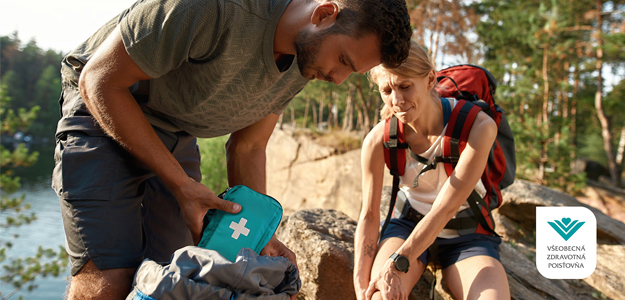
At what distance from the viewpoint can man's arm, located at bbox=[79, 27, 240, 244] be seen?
4.86ft

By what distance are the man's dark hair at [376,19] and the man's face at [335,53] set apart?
0.03 metres

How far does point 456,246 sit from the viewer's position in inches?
92.0

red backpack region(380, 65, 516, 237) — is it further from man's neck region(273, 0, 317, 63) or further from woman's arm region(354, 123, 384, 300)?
man's neck region(273, 0, 317, 63)

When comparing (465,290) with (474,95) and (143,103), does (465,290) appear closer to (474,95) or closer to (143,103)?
(474,95)

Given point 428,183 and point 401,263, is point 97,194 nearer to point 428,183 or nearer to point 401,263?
point 401,263

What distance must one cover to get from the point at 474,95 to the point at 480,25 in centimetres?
1480

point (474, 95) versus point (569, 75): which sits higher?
point (474, 95)

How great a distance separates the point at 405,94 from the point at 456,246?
0.98 m

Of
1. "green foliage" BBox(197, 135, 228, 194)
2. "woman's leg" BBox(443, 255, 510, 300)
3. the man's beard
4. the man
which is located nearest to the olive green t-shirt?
the man

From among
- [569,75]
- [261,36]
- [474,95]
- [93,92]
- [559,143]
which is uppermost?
[261,36]

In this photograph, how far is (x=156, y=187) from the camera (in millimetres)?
2156

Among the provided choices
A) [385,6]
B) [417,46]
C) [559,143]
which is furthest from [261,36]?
[559,143]

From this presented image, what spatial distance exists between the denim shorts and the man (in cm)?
85

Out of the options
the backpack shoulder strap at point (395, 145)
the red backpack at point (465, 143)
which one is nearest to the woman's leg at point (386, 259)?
the red backpack at point (465, 143)
